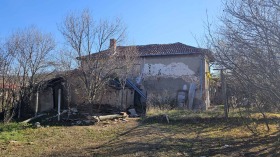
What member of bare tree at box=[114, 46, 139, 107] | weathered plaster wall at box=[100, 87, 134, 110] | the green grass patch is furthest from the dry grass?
weathered plaster wall at box=[100, 87, 134, 110]

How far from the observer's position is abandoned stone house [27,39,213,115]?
1697 cm

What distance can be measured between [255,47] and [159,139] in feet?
12.9

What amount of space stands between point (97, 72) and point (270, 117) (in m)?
7.47

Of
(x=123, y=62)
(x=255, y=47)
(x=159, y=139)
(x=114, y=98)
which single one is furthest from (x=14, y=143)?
(x=114, y=98)

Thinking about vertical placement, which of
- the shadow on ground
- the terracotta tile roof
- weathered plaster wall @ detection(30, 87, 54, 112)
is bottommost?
the shadow on ground

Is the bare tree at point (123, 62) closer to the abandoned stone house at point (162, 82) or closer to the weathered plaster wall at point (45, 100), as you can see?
the abandoned stone house at point (162, 82)

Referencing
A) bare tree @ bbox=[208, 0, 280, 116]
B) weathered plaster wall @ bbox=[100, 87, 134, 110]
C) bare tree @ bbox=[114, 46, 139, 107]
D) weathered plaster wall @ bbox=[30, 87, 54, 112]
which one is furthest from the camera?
weathered plaster wall @ bbox=[100, 87, 134, 110]

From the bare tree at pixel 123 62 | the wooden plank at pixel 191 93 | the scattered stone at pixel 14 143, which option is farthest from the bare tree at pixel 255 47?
the wooden plank at pixel 191 93

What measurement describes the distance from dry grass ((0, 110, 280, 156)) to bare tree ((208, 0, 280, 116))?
181 centimetres

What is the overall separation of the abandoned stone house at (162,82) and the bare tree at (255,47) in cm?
1041

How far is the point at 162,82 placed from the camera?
22.9 m

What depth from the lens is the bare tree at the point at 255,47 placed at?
545 cm

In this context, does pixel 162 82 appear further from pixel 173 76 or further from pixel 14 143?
pixel 14 143

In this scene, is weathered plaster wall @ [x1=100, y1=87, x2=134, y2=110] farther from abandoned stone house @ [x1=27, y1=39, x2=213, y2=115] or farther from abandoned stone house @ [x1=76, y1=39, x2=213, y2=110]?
abandoned stone house @ [x1=76, y1=39, x2=213, y2=110]
